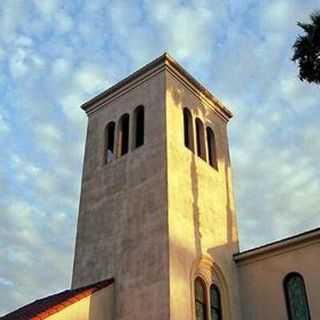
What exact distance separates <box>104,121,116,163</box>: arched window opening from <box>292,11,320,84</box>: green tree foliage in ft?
25.6

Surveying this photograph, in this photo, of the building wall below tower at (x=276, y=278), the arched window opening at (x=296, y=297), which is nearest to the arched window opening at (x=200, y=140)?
the building wall below tower at (x=276, y=278)

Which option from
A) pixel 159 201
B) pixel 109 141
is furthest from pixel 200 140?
pixel 159 201

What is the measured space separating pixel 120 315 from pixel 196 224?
377 centimetres

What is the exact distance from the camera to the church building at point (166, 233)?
1552 cm

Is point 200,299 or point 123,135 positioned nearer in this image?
point 200,299

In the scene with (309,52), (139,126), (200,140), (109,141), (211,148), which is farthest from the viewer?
(211,148)

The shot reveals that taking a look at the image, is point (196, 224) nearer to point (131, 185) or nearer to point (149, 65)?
point (131, 185)

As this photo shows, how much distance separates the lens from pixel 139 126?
2033 cm

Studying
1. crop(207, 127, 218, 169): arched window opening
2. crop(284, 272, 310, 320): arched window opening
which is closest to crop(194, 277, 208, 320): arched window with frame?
crop(284, 272, 310, 320): arched window opening

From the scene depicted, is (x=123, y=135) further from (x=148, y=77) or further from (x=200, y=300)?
(x=200, y=300)

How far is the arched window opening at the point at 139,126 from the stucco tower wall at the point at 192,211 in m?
1.40

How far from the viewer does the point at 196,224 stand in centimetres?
1741

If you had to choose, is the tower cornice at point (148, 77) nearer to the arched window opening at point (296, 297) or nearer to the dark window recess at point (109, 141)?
the dark window recess at point (109, 141)

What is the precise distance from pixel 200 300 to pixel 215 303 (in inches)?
32.6
